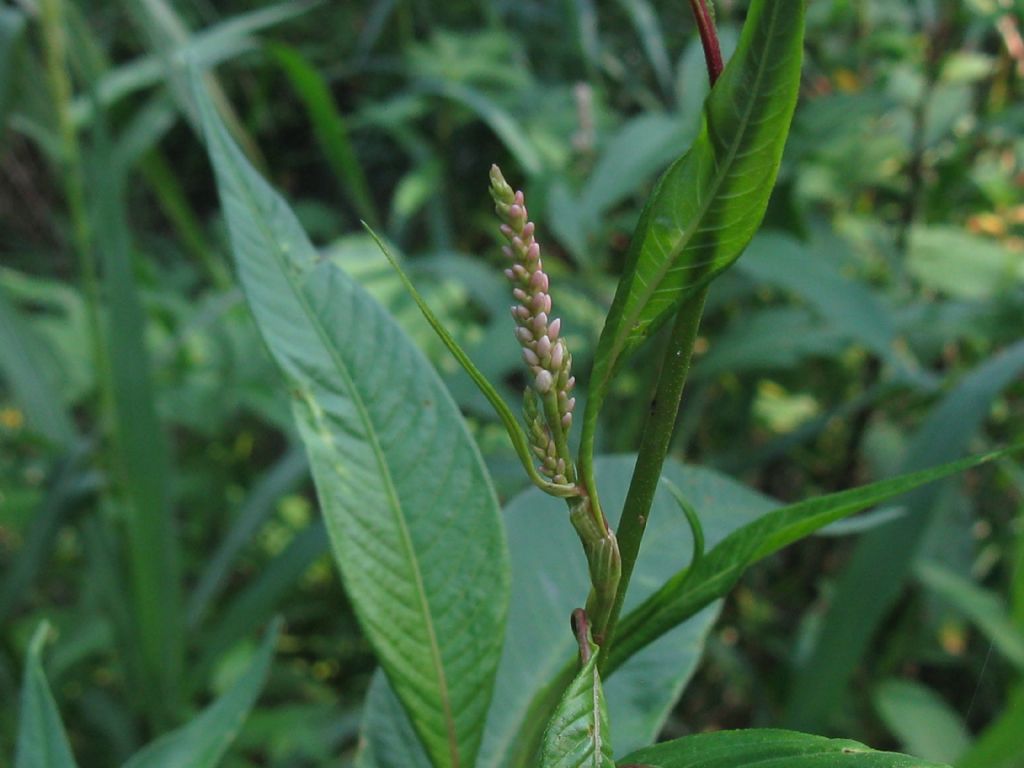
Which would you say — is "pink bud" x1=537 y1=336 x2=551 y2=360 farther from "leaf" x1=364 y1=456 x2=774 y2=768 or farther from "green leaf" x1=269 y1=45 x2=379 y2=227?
"green leaf" x1=269 y1=45 x2=379 y2=227

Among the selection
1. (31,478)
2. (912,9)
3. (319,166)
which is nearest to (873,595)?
(912,9)

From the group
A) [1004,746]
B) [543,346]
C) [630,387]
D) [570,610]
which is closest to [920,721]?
[1004,746]

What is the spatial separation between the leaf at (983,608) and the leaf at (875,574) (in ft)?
0.23

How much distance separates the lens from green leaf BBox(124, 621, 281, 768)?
0.50 metres

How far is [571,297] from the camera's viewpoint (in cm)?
140

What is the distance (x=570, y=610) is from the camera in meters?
0.50

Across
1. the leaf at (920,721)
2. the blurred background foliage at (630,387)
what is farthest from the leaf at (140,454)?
the leaf at (920,721)

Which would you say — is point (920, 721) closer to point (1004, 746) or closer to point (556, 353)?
point (1004, 746)

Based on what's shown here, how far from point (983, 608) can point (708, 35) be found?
90 centimetres

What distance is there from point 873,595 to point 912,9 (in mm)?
935

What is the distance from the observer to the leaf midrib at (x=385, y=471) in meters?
0.37

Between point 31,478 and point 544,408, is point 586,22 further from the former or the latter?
point 544,408

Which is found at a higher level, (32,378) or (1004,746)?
(32,378)

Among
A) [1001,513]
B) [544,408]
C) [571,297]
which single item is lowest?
[544,408]
